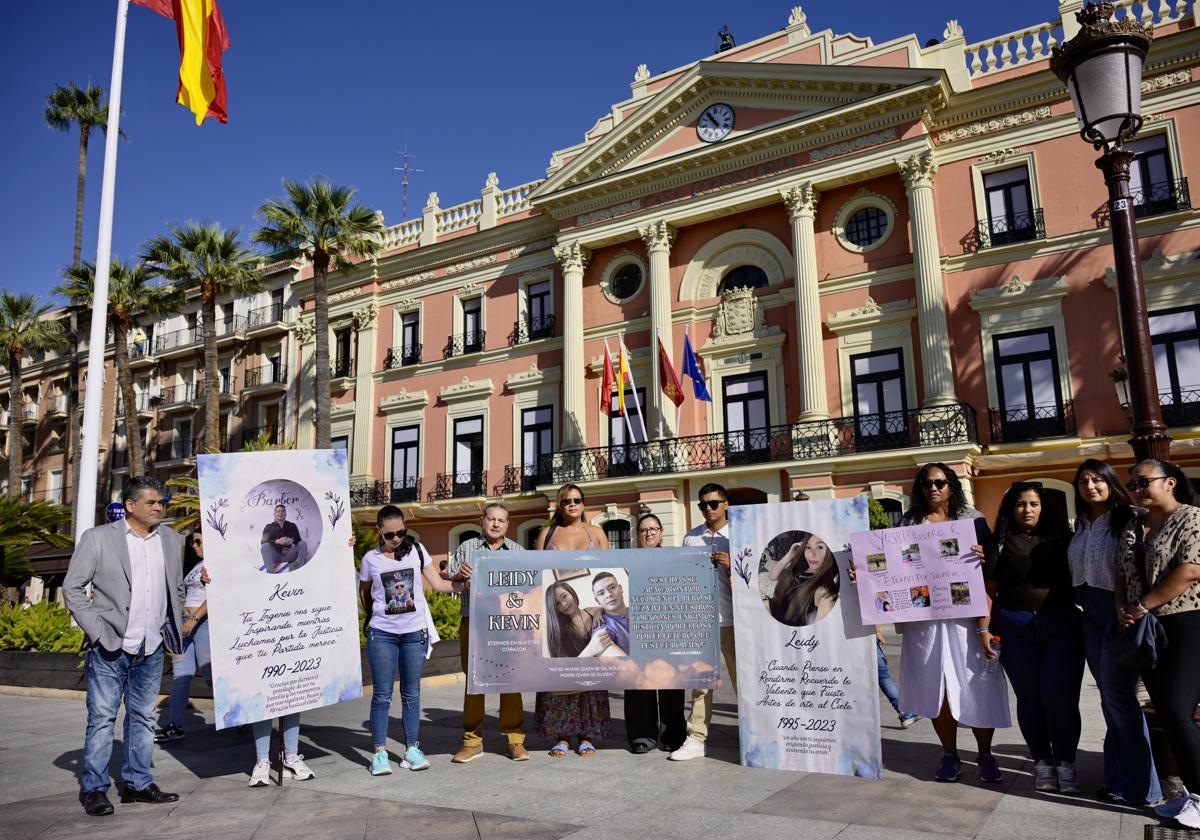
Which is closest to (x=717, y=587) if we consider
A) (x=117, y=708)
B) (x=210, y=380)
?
(x=117, y=708)

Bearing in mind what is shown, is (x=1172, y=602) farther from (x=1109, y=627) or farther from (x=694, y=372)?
(x=694, y=372)

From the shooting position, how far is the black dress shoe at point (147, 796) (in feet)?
18.3

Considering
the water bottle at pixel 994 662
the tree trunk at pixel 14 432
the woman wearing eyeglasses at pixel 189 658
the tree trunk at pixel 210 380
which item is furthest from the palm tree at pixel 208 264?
the water bottle at pixel 994 662

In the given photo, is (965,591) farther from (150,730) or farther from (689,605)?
(150,730)

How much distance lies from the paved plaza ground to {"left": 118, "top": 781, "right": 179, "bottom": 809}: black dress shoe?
5.4 inches

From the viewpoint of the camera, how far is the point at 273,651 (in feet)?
20.0

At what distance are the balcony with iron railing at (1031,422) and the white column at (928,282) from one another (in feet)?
4.06

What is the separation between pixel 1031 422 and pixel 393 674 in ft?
57.8

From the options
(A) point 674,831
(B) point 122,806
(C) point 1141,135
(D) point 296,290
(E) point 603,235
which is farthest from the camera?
(D) point 296,290

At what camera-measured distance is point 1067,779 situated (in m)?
5.22

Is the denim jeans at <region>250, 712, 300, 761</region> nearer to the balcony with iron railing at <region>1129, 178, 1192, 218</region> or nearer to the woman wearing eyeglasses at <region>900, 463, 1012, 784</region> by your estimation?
the woman wearing eyeglasses at <region>900, 463, 1012, 784</region>

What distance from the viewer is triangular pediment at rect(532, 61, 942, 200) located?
21703mm

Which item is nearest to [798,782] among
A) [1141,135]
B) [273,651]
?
[273,651]

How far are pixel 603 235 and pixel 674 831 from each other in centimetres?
2244
